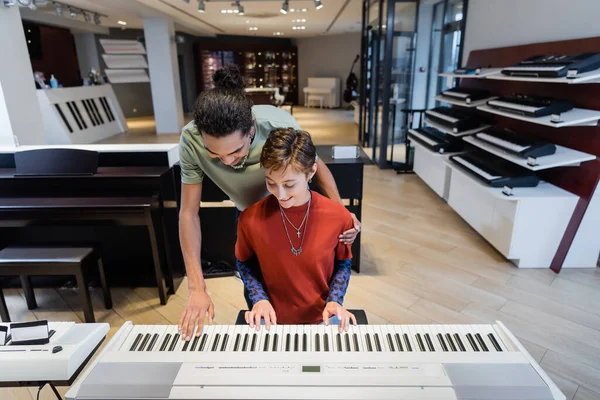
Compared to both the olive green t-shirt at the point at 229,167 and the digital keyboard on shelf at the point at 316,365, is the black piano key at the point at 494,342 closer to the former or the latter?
the digital keyboard on shelf at the point at 316,365

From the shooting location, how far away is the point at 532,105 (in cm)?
286

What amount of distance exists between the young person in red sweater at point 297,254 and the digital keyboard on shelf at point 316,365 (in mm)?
188

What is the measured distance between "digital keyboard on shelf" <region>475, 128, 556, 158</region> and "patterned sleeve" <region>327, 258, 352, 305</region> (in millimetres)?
2143

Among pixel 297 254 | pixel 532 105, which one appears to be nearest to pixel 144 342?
pixel 297 254

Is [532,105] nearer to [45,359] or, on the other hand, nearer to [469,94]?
[469,94]

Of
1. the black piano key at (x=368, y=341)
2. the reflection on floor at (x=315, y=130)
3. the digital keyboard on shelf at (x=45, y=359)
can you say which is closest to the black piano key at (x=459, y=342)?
the black piano key at (x=368, y=341)

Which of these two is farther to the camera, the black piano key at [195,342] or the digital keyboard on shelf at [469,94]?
the digital keyboard on shelf at [469,94]

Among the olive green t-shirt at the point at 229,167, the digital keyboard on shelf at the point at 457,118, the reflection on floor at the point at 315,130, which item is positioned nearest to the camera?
the olive green t-shirt at the point at 229,167

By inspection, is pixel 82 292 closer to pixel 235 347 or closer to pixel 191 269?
pixel 191 269

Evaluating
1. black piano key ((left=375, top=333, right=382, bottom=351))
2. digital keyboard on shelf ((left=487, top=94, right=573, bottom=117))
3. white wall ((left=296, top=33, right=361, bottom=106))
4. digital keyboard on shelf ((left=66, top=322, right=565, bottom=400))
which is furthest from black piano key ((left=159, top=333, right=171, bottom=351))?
white wall ((left=296, top=33, right=361, bottom=106))

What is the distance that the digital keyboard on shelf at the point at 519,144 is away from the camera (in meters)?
2.82

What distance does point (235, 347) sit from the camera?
1.04 metres

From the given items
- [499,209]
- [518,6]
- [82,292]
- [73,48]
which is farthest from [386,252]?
[73,48]

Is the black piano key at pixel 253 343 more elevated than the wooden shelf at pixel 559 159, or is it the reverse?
the wooden shelf at pixel 559 159
